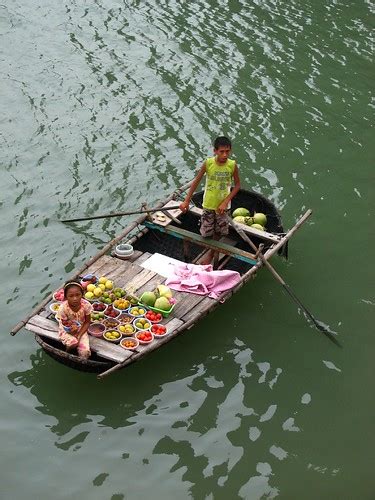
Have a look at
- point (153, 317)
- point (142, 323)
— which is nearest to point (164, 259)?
point (153, 317)

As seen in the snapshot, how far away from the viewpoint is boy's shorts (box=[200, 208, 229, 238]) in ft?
35.9

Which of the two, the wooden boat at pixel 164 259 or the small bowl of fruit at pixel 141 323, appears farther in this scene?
the small bowl of fruit at pixel 141 323

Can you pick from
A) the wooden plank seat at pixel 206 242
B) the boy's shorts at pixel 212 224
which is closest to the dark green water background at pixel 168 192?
the wooden plank seat at pixel 206 242

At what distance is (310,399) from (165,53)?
1046cm

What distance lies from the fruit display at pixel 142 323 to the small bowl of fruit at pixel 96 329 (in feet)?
1.35

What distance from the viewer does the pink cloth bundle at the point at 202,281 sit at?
10.0 m

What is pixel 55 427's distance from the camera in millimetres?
8766

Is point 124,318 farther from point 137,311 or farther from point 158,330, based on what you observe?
point 158,330

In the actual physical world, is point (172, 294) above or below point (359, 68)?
below

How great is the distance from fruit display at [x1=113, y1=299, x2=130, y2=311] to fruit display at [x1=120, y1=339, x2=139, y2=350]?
2.14 feet

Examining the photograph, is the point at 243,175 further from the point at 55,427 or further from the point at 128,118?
the point at 55,427

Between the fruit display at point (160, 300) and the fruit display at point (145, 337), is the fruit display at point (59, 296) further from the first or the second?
the fruit display at point (145, 337)

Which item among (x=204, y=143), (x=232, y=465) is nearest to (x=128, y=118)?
(x=204, y=143)

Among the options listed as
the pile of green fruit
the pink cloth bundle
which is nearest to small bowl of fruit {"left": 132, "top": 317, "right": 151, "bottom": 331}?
the pink cloth bundle
